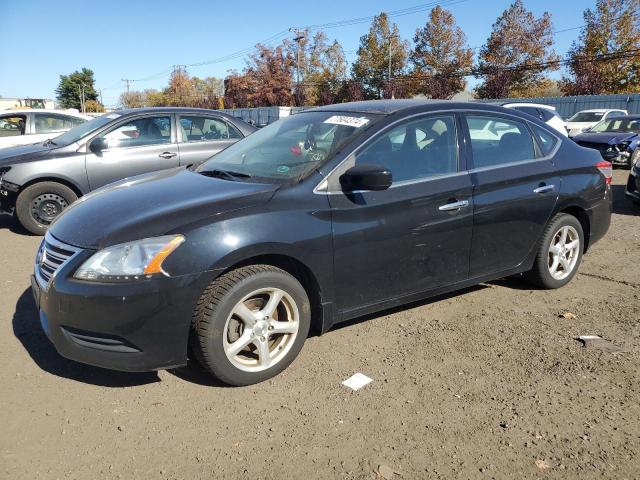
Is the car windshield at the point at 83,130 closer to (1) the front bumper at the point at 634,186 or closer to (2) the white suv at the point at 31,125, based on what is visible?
(2) the white suv at the point at 31,125

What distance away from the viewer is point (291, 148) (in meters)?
3.81

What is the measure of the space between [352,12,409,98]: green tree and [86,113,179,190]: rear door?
50154 millimetres

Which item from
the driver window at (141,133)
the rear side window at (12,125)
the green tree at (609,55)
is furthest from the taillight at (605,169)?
the green tree at (609,55)

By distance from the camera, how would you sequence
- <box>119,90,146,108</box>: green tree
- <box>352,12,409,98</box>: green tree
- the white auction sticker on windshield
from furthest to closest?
<box>119,90,146,108</box>: green tree → <box>352,12,409,98</box>: green tree → the white auction sticker on windshield

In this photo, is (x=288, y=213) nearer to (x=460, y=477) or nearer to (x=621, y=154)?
(x=460, y=477)

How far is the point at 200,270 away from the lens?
286cm

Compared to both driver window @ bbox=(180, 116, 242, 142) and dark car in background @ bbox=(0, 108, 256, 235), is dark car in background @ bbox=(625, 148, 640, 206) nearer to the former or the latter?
driver window @ bbox=(180, 116, 242, 142)

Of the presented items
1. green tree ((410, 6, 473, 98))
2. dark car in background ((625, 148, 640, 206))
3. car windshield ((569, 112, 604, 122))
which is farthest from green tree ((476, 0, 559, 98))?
dark car in background ((625, 148, 640, 206))

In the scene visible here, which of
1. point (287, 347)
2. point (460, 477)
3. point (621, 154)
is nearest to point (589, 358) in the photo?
point (460, 477)

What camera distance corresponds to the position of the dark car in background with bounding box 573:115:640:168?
13984 mm

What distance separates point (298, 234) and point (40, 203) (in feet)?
17.3

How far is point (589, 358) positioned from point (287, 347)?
202cm

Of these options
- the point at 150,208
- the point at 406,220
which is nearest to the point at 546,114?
the point at 406,220

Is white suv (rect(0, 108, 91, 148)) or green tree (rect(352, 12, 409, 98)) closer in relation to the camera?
white suv (rect(0, 108, 91, 148))
